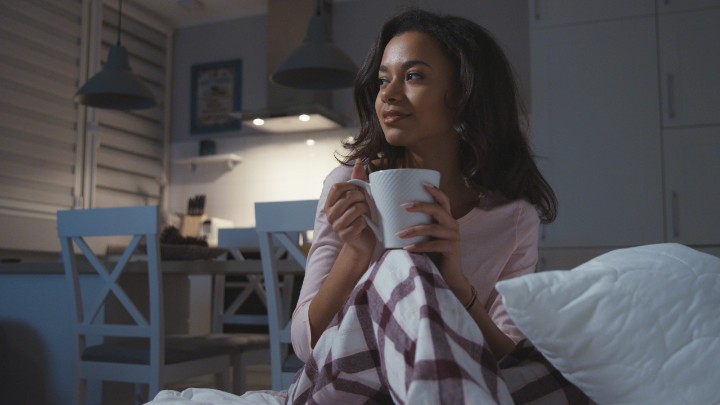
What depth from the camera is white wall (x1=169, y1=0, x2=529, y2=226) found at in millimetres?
4363

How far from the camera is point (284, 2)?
4.56m

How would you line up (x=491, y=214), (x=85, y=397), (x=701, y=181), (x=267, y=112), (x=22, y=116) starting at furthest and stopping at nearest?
1. (x=267, y=112)
2. (x=22, y=116)
3. (x=701, y=181)
4. (x=85, y=397)
5. (x=491, y=214)

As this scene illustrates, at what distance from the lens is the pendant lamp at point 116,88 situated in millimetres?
3140

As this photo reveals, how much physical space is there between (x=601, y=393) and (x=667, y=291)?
13 cm

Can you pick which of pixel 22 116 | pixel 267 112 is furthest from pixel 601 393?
pixel 22 116

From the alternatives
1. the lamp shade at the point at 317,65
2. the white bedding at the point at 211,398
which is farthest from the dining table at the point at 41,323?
the white bedding at the point at 211,398

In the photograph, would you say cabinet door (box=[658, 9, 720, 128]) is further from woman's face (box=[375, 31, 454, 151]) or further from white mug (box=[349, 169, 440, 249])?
white mug (box=[349, 169, 440, 249])

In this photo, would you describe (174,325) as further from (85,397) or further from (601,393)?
(601,393)

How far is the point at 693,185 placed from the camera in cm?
298

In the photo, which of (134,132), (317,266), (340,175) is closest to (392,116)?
(340,175)

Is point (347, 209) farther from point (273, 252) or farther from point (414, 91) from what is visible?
point (273, 252)

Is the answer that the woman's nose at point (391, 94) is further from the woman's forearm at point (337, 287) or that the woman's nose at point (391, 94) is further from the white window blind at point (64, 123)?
the white window blind at point (64, 123)

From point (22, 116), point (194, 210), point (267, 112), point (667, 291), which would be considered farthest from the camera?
point (194, 210)

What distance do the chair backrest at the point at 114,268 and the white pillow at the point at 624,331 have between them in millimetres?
1540
